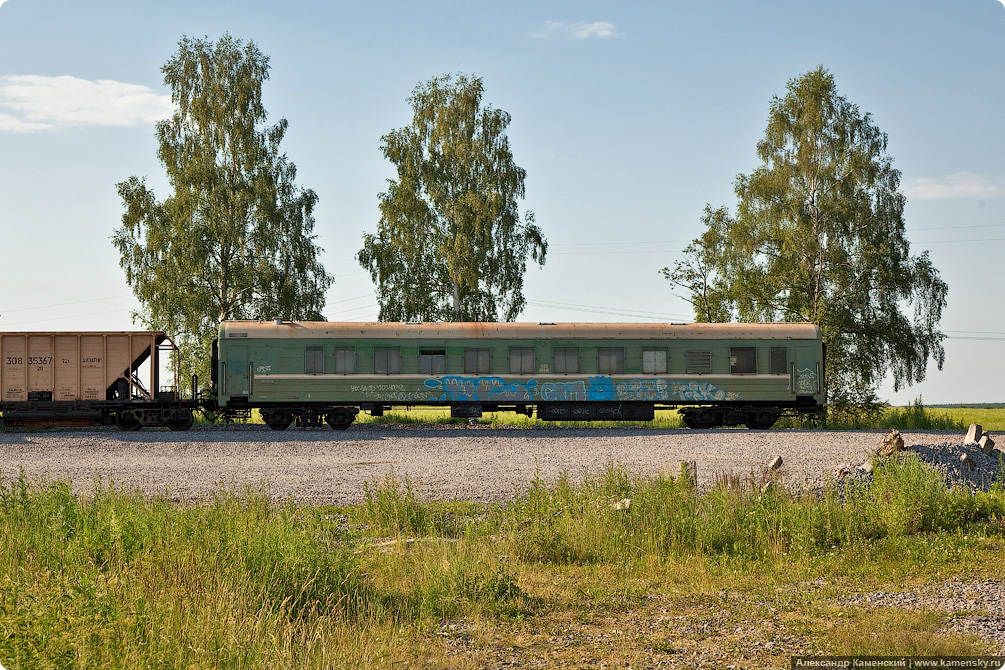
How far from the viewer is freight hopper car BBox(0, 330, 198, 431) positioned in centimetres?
2341

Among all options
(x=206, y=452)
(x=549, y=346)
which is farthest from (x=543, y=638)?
(x=549, y=346)

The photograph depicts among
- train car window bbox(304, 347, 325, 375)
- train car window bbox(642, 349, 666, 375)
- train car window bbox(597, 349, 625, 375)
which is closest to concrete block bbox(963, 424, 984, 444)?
train car window bbox(642, 349, 666, 375)

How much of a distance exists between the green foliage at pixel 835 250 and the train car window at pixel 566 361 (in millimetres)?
9578

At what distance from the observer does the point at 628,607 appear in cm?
774

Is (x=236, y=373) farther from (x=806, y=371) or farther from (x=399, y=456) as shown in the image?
(x=806, y=371)

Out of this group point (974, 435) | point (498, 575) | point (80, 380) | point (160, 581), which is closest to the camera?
point (160, 581)

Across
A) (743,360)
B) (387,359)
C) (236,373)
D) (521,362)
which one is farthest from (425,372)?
(743,360)

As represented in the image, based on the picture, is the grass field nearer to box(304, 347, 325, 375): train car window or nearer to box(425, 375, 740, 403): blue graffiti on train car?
box(425, 375, 740, 403): blue graffiti on train car

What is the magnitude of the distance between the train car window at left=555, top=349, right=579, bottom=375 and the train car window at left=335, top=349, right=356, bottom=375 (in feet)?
18.8

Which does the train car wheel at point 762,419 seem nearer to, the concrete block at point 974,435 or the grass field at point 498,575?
the concrete block at point 974,435

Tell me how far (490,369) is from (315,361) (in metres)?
4.92

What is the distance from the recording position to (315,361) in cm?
2430

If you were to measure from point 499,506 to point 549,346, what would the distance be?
13317 mm

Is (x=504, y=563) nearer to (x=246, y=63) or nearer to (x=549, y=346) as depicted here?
(x=549, y=346)
